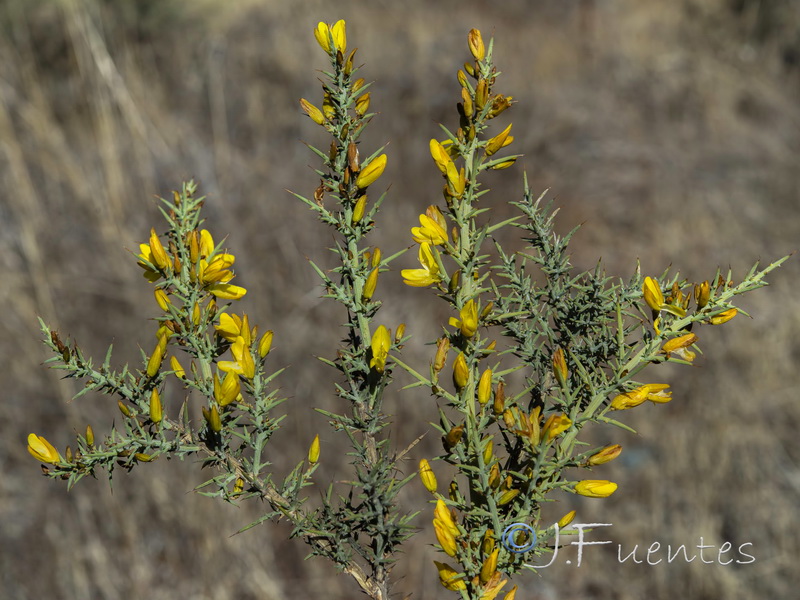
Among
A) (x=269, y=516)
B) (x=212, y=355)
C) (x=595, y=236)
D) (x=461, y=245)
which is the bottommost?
(x=595, y=236)

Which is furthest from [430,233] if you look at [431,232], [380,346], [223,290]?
[223,290]

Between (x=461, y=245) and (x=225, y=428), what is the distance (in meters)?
0.29

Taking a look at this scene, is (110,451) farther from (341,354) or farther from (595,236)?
(595,236)

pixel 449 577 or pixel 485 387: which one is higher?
pixel 485 387

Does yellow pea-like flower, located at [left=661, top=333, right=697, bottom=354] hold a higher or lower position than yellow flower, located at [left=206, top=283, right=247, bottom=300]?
lower

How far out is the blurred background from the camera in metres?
2.70

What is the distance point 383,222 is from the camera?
4355 mm

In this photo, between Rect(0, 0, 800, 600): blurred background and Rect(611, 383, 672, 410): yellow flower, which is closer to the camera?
Rect(611, 383, 672, 410): yellow flower

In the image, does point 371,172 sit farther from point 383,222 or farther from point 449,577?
point 383,222

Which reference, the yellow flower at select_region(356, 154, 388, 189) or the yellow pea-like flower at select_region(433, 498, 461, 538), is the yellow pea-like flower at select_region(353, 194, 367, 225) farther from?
the yellow pea-like flower at select_region(433, 498, 461, 538)

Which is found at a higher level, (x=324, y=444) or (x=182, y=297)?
(x=182, y=297)

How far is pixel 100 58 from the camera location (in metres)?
3.58

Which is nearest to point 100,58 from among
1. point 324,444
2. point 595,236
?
point 324,444

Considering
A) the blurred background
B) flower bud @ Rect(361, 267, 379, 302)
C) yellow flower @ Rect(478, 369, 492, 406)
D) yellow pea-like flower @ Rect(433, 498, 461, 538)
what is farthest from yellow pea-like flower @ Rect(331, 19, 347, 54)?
the blurred background
